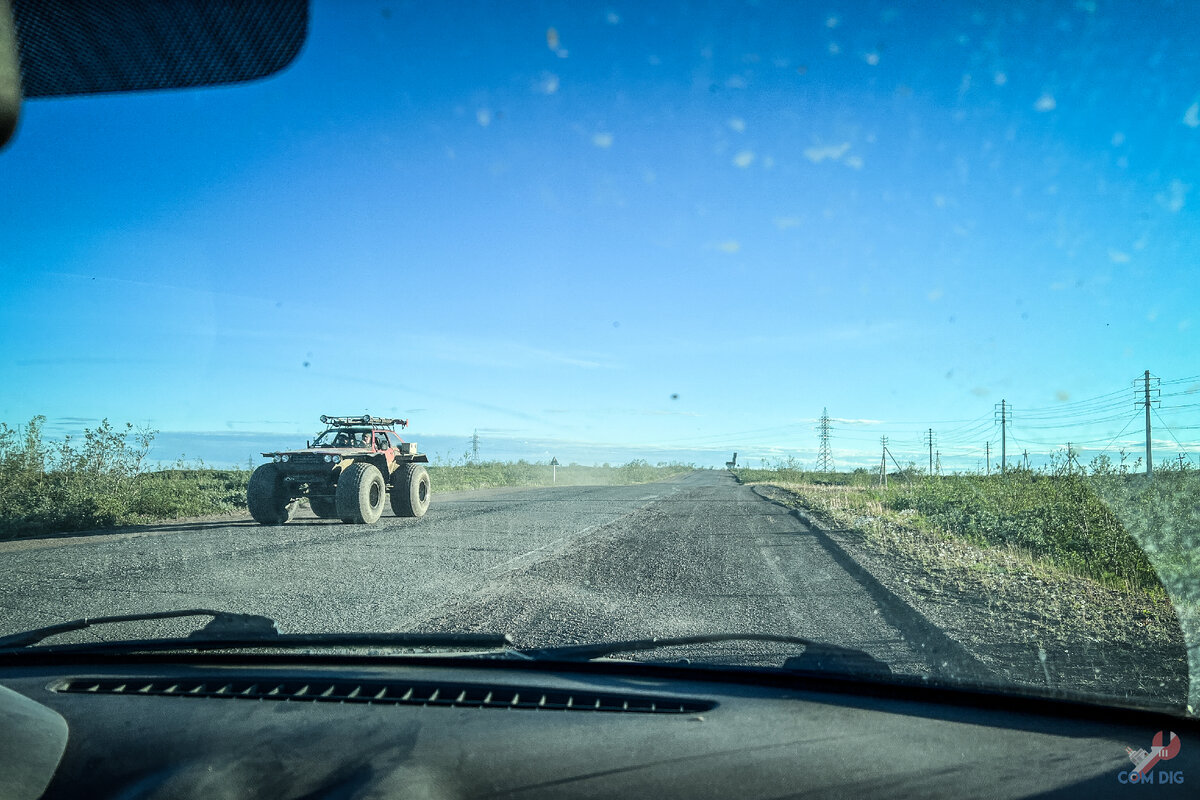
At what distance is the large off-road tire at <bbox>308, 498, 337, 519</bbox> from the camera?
13.6m

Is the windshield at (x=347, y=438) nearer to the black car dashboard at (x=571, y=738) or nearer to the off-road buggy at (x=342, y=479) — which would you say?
the off-road buggy at (x=342, y=479)

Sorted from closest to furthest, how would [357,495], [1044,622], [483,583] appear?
1. [1044,622]
2. [483,583]
3. [357,495]

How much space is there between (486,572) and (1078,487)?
8289 mm

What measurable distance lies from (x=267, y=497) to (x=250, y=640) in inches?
432

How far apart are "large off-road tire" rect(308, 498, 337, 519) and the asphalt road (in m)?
1.55

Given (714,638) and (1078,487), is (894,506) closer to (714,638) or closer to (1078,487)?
(1078,487)

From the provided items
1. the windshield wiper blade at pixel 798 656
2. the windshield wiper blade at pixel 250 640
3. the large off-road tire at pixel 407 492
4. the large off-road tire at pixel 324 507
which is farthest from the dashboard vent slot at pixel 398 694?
the large off-road tire at pixel 407 492

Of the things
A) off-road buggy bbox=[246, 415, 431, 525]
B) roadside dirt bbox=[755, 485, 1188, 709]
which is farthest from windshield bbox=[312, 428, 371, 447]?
roadside dirt bbox=[755, 485, 1188, 709]

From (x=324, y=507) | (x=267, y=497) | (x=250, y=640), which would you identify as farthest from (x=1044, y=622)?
(x=324, y=507)

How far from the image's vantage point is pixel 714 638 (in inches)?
116

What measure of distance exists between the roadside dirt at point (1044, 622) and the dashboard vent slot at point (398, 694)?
1.32 meters

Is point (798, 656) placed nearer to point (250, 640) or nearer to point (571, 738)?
point (571, 738)

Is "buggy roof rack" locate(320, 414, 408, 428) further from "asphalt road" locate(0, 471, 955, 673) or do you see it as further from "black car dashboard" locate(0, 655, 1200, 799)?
"black car dashboard" locate(0, 655, 1200, 799)

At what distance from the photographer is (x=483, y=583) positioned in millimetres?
6828
